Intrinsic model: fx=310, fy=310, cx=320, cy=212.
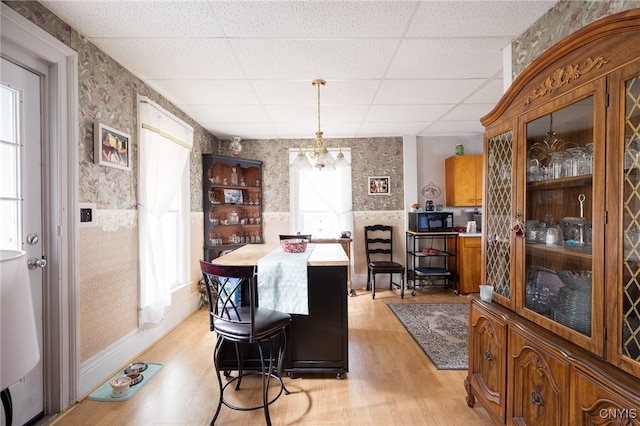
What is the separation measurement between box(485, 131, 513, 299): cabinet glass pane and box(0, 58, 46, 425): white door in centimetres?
281

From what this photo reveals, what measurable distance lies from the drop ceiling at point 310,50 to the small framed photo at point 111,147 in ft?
2.00

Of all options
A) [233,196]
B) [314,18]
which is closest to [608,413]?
[314,18]

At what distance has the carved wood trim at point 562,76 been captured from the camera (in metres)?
1.21

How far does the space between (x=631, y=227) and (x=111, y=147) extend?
3.14 metres

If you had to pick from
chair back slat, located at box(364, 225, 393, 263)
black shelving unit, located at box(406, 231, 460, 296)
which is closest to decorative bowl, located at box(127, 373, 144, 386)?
chair back slat, located at box(364, 225, 393, 263)

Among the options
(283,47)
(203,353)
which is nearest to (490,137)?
(283,47)

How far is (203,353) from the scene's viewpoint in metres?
2.88

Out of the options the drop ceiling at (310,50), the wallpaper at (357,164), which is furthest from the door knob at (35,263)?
the wallpaper at (357,164)

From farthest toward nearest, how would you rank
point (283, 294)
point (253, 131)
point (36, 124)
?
point (253, 131) → point (283, 294) → point (36, 124)

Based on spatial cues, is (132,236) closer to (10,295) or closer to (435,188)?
(10,295)

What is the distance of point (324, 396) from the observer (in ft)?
7.21

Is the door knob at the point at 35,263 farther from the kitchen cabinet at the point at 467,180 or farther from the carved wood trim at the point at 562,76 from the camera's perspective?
the kitchen cabinet at the point at 467,180

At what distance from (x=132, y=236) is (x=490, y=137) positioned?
298 centimetres

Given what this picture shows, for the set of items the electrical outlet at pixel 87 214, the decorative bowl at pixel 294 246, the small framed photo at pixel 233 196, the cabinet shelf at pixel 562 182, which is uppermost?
the small framed photo at pixel 233 196
